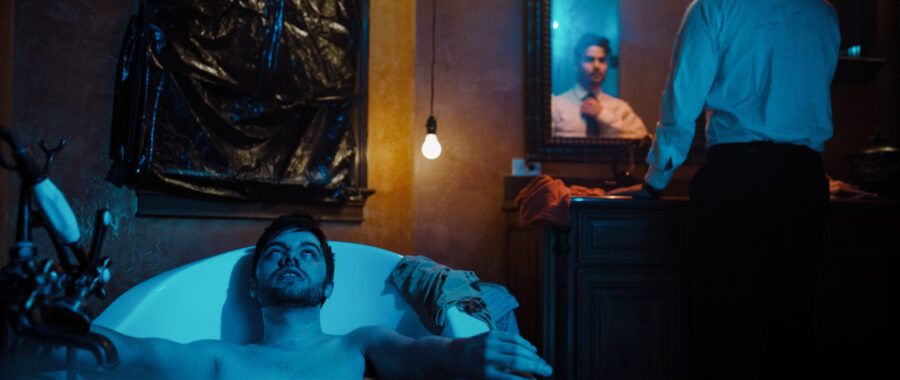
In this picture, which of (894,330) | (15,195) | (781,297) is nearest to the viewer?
(781,297)

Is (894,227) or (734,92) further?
(894,227)

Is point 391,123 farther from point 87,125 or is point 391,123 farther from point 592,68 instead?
point 87,125

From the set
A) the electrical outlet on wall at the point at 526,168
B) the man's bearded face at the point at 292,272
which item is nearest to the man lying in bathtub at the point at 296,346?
the man's bearded face at the point at 292,272

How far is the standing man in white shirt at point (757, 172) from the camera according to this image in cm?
195

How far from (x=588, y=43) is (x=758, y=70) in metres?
1.36

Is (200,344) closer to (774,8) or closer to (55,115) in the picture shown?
(55,115)

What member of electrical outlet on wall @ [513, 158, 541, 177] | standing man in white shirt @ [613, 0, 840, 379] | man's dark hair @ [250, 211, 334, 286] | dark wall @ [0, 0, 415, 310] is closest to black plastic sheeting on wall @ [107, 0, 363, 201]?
dark wall @ [0, 0, 415, 310]

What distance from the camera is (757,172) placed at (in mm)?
1958

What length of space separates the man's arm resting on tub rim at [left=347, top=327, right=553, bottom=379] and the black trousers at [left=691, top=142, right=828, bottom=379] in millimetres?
1182

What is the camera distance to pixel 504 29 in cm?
334

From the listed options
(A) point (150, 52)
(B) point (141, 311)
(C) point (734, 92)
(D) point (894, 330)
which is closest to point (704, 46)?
A: (C) point (734, 92)

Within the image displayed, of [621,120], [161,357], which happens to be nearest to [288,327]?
[161,357]

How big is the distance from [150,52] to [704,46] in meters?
2.26

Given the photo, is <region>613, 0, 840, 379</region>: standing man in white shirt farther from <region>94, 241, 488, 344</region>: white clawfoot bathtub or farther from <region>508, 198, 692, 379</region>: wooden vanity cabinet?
<region>94, 241, 488, 344</region>: white clawfoot bathtub
